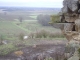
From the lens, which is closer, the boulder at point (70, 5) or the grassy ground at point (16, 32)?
the boulder at point (70, 5)

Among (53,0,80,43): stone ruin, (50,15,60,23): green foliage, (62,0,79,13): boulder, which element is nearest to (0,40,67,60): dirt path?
(50,15,60,23): green foliage

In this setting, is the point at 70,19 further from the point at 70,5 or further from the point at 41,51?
the point at 41,51

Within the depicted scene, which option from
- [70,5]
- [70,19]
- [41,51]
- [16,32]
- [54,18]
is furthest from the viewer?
[16,32]

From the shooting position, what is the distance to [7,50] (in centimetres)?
3169

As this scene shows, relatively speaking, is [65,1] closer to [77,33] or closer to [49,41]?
[77,33]

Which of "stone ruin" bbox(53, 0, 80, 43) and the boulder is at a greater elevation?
the boulder

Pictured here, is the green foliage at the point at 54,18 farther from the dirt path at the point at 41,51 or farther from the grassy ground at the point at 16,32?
the grassy ground at the point at 16,32

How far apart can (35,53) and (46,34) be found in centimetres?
1320

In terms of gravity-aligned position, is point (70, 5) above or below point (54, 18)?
Answer: above

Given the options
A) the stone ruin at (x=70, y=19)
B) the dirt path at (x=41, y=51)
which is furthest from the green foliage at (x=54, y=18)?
the dirt path at (x=41, y=51)

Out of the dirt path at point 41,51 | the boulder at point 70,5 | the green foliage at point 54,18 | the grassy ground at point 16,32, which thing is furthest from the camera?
the grassy ground at point 16,32

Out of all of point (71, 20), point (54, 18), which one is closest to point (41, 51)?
point (54, 18)

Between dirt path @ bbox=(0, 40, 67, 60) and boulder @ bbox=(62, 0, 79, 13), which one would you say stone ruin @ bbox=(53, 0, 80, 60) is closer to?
boulder @ bbox=(62, 0, 79, 13)

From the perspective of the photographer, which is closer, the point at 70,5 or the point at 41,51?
the point at 70,5
